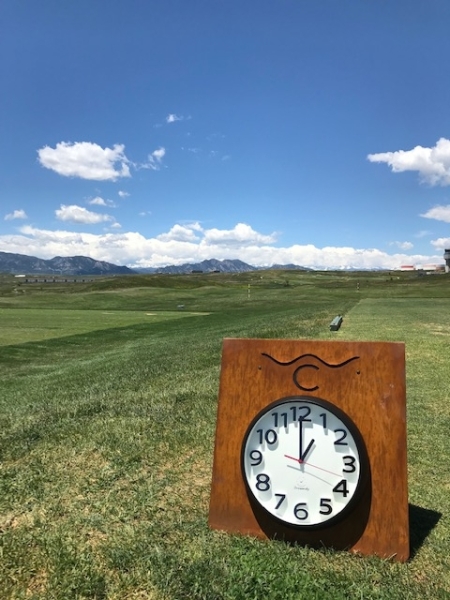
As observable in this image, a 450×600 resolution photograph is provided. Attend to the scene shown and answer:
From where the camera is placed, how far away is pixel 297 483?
3715 millimetres

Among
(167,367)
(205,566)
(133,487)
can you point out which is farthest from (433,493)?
(167,367)

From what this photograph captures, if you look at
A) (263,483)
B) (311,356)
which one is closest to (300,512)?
(263,483)

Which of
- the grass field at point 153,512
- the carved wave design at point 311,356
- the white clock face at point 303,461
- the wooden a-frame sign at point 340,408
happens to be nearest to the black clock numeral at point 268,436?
the white clock face at point 303,461

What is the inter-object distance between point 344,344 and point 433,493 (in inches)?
77.1

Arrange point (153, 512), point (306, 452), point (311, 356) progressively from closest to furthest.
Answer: point (306, 452), point (311, 356), point (153, 512)

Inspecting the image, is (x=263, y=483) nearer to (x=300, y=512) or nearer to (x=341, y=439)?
(x=300, y=512)

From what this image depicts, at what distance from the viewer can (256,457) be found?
3.83m

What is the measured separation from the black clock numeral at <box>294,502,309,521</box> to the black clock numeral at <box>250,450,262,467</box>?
0.40m

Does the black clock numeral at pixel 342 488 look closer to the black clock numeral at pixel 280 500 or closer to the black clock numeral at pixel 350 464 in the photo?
the black clock numeral at pixel 350 464

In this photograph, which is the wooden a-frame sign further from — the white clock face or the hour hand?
the hour hand

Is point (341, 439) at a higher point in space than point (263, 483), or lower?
higher

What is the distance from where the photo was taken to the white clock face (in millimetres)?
3631

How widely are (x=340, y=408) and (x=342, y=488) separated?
56 cm

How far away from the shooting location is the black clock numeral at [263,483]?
12.4 feet
